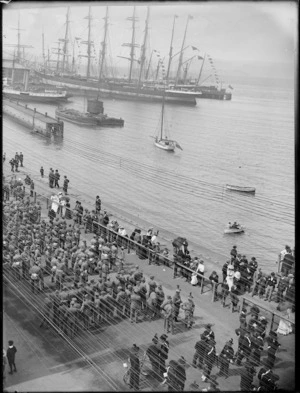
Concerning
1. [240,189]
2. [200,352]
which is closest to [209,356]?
[200,352]

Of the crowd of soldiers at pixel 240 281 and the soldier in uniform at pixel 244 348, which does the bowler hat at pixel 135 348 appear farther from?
the crowd of soldiers at pixel 240 281

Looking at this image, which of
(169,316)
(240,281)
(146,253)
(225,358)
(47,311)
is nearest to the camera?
(225,358)

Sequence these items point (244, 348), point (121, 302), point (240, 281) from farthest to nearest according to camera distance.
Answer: point (240, 281) → point (121, 302) → point (244, 348)

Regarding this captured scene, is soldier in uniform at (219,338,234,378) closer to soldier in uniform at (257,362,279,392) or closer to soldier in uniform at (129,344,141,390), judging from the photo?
soldier in uniform at (257,362,279,392)

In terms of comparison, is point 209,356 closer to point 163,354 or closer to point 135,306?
point 163,354

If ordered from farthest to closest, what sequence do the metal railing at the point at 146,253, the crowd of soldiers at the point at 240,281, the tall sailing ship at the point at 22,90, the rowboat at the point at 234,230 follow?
the tall sailing ship at the point at 22,90 < the rowboat at the point at 234,230 < the metal railing at the point at 146,253 < the crowd of soldiers at the point at 240,281

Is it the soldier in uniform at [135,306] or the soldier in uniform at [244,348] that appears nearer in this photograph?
the soldier in uniform at [244,348]

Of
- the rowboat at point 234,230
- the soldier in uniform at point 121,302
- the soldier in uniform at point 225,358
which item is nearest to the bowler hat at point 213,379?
the soldier in uniform at point 225,358
